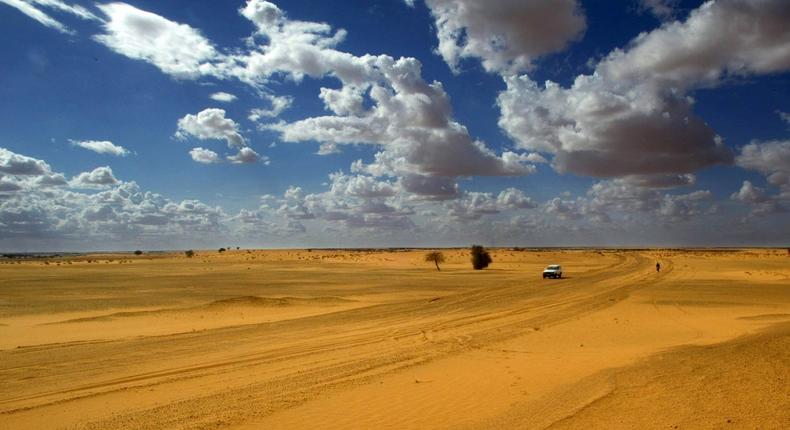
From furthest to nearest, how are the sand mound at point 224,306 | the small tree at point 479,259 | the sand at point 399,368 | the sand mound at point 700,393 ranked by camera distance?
the small tree at point 479,259, the sand mound at point 224,306, the sand at point 399,368, the sand mound at point 700,393

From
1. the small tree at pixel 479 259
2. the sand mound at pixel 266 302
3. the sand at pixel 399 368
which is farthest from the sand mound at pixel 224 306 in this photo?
the small tree at pixel 479 259

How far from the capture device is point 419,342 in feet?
52.6

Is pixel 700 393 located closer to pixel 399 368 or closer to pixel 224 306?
pixel 399 368

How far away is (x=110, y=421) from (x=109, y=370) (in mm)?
4586

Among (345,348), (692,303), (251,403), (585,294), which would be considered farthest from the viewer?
(585,294)

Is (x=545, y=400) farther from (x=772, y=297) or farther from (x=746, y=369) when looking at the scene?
(x=772, y=297)

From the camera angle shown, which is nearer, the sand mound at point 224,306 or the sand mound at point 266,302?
the sand mound at point 224,306

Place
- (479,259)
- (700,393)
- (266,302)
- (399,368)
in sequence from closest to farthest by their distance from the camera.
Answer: (700,393), (399,368), (266,302), (479,259)

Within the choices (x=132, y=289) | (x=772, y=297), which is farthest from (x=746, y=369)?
(x=132, y=289)

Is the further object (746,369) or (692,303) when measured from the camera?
(692,303)

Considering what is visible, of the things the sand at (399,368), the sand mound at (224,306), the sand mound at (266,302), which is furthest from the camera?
the sand mound at (266,302)

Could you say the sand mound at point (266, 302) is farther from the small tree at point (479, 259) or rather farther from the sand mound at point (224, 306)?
the small tree at point (479, 259)

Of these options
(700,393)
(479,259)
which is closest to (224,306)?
(700,393)

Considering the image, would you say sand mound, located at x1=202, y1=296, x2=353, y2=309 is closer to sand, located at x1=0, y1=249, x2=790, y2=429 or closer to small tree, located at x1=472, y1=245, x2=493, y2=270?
sand, located at x1=0, y1=249, x2=790, y2=429
